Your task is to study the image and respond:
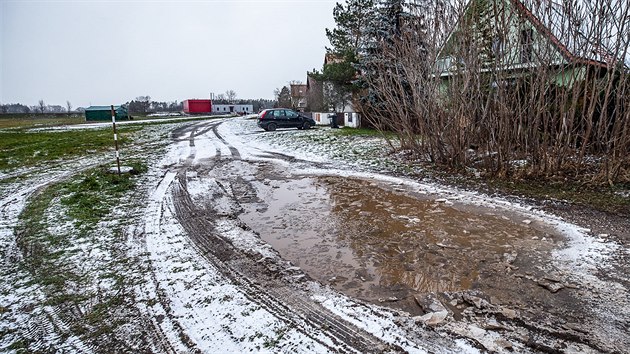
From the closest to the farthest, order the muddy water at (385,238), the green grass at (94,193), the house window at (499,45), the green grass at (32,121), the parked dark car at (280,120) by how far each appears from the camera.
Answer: the muddy water at (385,238) < the green grass at (94,193) < the house window at (499,45) < the parked dark car at (280,120) < the green grass at (32,121)

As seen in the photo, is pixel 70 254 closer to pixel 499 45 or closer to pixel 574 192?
pixel 574 192

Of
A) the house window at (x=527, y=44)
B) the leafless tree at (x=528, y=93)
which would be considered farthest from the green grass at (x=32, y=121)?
the house window at (x=527, y=44)

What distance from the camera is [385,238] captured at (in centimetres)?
493

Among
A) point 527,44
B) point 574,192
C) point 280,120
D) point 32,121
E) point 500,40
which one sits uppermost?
point 500,40

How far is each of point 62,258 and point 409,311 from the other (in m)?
4.22

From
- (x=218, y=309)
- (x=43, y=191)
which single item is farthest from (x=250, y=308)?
(x=43, y=191)

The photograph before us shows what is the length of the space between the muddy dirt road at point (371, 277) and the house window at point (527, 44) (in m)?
3.42

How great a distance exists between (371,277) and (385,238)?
1.18m

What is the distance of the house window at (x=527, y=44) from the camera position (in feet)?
24.3

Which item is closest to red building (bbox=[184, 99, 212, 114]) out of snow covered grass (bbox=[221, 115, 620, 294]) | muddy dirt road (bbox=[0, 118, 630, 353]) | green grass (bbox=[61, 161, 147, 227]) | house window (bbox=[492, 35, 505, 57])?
snow covered grass (bbox=[221, 115, 620, 294])

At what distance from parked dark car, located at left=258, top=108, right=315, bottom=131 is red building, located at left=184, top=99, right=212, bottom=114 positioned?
5351cm

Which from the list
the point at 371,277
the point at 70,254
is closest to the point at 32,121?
the point at 70,254

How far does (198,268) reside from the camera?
4008mm

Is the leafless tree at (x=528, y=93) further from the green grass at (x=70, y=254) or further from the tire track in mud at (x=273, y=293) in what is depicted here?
the green grass at (x=70, y=254)
